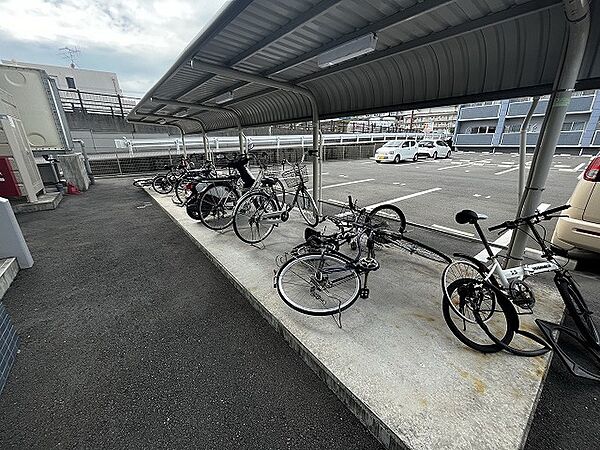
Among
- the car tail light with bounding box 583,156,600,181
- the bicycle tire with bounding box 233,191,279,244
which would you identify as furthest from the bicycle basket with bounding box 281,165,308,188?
the car tail light with bounding box 583,156,600,181

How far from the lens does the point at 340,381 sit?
1.59 metres

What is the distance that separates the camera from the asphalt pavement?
142 centimetres

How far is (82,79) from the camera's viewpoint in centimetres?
2116

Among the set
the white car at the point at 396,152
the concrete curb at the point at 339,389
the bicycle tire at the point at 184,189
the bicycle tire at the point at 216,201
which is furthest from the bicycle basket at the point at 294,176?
the white car at the point at 396,152

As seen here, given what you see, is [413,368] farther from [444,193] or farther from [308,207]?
[444,193]

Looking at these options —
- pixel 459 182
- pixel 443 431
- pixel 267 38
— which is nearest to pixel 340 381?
pixel 443 431

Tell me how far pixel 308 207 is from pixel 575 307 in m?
3.86

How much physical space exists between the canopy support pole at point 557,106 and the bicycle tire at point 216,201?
376 centimetres

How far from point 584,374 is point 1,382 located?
3860mm

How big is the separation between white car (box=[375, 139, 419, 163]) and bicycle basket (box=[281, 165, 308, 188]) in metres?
12.1

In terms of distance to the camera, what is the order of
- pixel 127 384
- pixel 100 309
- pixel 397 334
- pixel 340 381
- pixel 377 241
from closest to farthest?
pixel 340 381, pixel 127 384, pixel 397 334, pixel 100 309, pixel 377 241

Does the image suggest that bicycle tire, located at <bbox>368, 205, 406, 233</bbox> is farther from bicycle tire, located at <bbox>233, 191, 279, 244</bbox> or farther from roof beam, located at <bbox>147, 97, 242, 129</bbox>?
roof beam, located at <bbox>147, 97, 242, 129</bbox>

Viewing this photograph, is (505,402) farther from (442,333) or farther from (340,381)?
(340,381)

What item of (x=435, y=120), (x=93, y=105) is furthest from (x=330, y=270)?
(x=435, y=120)
